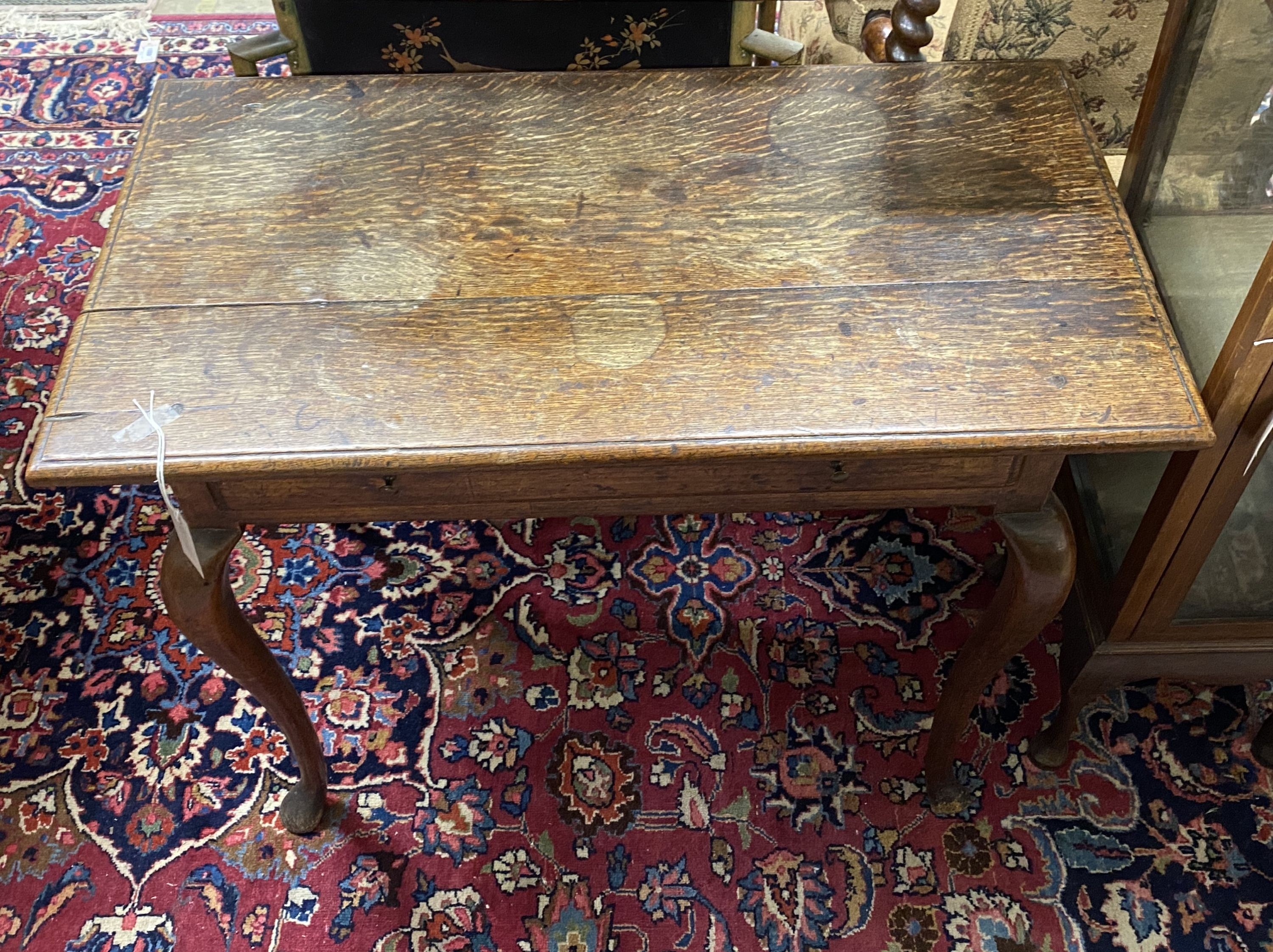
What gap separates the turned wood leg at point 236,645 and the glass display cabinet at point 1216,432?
103 cm

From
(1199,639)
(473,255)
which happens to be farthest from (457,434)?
(1199,639)

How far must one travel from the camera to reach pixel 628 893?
1.47 metres

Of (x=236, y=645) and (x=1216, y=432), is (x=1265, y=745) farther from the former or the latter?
(x=236, y=645)

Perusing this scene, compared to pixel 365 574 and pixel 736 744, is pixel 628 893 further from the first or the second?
pixel 365 574

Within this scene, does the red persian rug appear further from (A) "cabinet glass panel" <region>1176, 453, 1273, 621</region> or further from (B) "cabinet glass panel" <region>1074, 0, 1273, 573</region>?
(B) "cabinet glass panel" <region>1074, 0, 1273, 573</region>

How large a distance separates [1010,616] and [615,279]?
56 centimetres

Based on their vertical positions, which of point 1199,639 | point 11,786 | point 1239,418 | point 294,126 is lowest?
point 11,786

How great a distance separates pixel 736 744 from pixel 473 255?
83 centimetres

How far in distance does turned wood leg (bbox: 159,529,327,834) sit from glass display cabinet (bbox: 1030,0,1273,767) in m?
1.03

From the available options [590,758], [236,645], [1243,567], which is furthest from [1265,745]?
[236,645]

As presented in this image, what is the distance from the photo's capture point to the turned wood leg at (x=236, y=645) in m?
1.11

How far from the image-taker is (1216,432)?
1.12 m

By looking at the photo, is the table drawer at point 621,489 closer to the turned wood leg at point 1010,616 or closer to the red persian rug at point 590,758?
the turned wood leg at point 1010,616

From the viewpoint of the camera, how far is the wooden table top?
993mm
